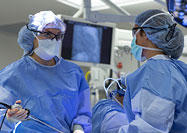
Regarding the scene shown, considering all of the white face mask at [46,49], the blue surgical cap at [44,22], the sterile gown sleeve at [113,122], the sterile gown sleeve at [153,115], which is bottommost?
the sterile gown sleeve at [113,122]

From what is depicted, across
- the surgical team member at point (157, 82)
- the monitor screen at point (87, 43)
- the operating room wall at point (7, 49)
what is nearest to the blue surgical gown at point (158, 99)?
the surgical team member at point (157, 82)

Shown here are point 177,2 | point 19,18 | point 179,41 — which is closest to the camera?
point 179,41

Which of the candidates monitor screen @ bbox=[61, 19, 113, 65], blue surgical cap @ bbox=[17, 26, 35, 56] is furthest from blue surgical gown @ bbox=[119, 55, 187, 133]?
monitor screen @ bbox=[61, 19, 113, 65]

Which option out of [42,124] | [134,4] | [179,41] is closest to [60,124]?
[42,124]

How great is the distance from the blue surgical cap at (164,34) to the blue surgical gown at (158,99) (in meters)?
0.09

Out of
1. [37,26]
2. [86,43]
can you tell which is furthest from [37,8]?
[37,26]

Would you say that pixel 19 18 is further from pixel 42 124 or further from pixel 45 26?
pixel 42 124

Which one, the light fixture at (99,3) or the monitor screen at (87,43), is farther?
the light fixture at (99,3)

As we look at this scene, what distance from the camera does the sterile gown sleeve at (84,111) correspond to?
5.40ft

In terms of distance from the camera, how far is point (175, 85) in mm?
1189

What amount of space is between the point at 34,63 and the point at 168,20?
82cm

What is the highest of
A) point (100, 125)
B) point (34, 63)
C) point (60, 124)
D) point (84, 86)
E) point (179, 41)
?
point (179, 41)

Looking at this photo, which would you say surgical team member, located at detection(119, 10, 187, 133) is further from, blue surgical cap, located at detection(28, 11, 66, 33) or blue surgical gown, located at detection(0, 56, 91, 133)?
blue surgical cap, located at detection(28, 11, 66, 33)

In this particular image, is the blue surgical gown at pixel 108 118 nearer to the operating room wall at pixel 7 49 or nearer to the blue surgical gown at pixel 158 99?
the blue surgical gown at pixel 158 99
